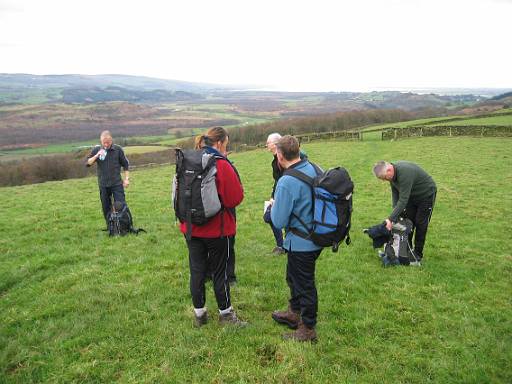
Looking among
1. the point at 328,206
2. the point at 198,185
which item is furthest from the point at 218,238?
the point at 328,206

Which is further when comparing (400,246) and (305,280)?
(400,246)

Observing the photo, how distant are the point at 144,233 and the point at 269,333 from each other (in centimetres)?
607

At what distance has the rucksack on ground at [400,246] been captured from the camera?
7.41 m

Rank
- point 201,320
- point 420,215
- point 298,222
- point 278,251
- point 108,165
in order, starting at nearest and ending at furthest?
point 298,222
point 201,320
point 420,215
point 278,251
point 108,165

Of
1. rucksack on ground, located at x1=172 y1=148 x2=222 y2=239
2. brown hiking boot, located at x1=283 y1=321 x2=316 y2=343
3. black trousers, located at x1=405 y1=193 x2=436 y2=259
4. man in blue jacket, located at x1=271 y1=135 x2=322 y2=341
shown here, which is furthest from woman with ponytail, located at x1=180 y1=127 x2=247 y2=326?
black trousers, located at x1=405 y1=193 x2=436 y2=259

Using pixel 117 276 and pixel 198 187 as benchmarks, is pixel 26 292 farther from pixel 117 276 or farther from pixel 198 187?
pixel 198 187

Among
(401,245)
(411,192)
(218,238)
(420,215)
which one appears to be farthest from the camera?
(401,245)

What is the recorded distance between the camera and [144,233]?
10219 millimetres

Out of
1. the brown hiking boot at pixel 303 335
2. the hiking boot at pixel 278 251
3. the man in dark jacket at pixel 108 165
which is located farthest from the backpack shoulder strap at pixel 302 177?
the man in dark jacket at pixel 108 165

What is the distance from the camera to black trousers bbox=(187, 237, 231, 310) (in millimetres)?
4852

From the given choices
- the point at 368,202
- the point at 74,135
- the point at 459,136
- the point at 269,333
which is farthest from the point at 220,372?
the point at 74,135

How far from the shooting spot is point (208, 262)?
505 cm

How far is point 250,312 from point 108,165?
576 centimetres

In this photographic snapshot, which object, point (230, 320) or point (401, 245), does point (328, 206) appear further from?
point (401, 245)
